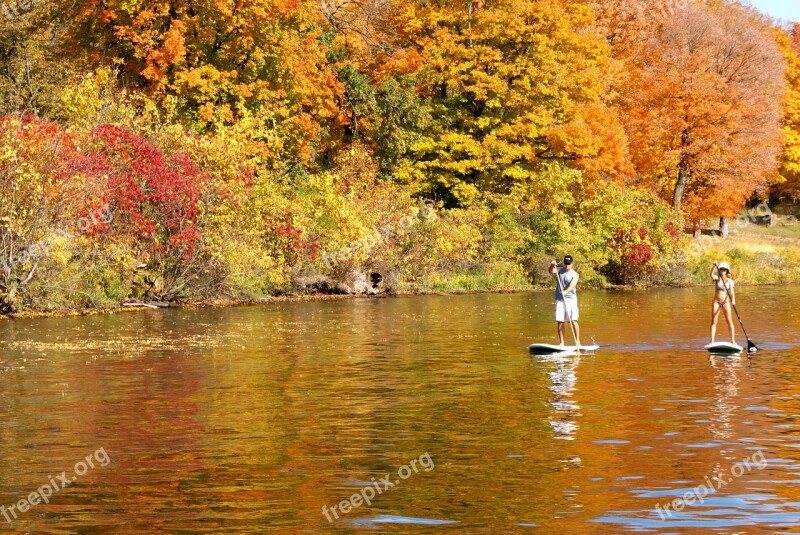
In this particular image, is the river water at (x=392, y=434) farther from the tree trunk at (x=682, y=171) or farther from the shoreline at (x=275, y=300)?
the tree trunk at (x=682, y=171)

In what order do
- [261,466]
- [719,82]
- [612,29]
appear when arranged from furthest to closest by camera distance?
[612,29] < [719,82] < [261,466]

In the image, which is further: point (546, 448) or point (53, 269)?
point (53, 269)

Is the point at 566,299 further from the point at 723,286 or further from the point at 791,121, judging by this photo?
the point at 791,121

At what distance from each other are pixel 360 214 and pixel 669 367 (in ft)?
90.9

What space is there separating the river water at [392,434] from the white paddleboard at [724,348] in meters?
0.34

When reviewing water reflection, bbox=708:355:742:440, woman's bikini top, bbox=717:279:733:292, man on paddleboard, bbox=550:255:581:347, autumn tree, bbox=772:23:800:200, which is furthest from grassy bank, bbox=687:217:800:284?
water reflection, bbox=708:355:742:440

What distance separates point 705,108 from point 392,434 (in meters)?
60.2

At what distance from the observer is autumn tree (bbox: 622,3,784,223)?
236ft

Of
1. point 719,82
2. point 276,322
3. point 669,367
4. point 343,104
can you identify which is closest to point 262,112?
point 343,104

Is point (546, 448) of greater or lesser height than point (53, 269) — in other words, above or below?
below

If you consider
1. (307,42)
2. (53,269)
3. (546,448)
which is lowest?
(546,448)

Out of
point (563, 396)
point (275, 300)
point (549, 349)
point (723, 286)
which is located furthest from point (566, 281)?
point (275, 300)

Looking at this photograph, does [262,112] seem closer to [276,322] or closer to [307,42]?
[307,42]

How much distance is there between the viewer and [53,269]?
37.6m
